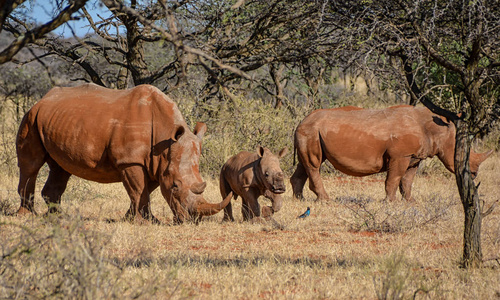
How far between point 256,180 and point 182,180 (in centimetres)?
97

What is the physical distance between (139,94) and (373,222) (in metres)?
3.38

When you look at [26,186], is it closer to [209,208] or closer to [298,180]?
[209,208]

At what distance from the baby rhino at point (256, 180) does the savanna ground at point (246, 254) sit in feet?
0.87

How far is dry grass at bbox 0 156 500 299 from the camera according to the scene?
4.07 metres

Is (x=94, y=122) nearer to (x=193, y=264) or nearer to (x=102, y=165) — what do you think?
(x=102, y=165)

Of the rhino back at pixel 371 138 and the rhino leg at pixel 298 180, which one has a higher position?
the rhino back at pixel 371 138

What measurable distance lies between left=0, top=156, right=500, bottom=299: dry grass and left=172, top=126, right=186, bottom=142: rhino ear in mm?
1090

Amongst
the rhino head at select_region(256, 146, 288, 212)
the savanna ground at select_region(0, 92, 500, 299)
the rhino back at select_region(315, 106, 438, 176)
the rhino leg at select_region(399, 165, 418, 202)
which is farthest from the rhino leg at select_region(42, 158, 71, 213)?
the rhino leg at select_region(399, 165, 418, 202)

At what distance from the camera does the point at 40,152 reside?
8680 mm

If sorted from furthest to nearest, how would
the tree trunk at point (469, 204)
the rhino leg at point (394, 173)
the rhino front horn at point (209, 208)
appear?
the rhino leg at point (394, 173) < the rhino front horn at point (209, 208) < the tree trunk at point (469, 204)

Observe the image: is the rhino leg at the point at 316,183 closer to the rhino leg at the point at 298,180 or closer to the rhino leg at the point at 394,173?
the rhino leg at the point at 298,180

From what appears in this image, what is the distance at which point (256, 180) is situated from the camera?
8.23m

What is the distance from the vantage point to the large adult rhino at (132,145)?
7.94 meters

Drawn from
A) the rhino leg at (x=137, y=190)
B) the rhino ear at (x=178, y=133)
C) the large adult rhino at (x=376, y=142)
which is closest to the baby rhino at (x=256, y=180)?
the rhino ear at (x=178, y=133)
